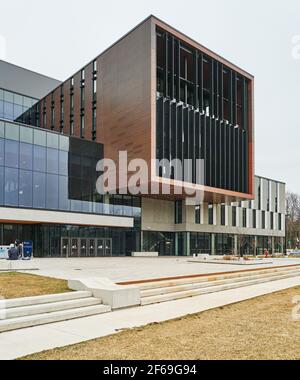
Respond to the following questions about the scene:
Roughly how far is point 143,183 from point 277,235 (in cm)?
4705

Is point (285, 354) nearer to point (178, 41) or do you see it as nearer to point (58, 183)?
point (58, 183)

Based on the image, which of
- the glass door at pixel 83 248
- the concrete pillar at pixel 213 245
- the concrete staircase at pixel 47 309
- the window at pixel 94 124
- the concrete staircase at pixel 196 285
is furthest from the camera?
the concrete pillar at pixel 213 245

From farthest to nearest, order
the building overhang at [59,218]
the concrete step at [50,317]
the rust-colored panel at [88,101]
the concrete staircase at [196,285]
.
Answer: the rust-colored panel at [88,101] → the building overhang at [59,218] → the concrete staircase at [196,285] → the concrete step at [50,317]

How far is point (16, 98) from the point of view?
226ft

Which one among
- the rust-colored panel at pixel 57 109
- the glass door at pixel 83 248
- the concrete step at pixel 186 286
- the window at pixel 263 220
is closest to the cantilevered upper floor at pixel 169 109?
the rust-colored panel at pixel 57 109

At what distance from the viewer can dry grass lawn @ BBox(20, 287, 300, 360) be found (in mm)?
7766

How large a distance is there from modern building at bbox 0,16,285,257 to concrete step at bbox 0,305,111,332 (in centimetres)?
2956

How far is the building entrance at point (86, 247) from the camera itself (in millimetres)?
46188

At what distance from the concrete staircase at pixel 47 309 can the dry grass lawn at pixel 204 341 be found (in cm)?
241

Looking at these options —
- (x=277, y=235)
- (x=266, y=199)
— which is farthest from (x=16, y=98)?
(x=277, y=235)

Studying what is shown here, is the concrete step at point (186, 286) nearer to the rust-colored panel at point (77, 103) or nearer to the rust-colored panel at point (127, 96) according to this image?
the rust-colored panel at point (127, 96)

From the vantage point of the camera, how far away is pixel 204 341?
8.79 meters

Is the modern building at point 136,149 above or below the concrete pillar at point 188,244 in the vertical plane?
above

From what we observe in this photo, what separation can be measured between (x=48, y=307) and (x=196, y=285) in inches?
313
